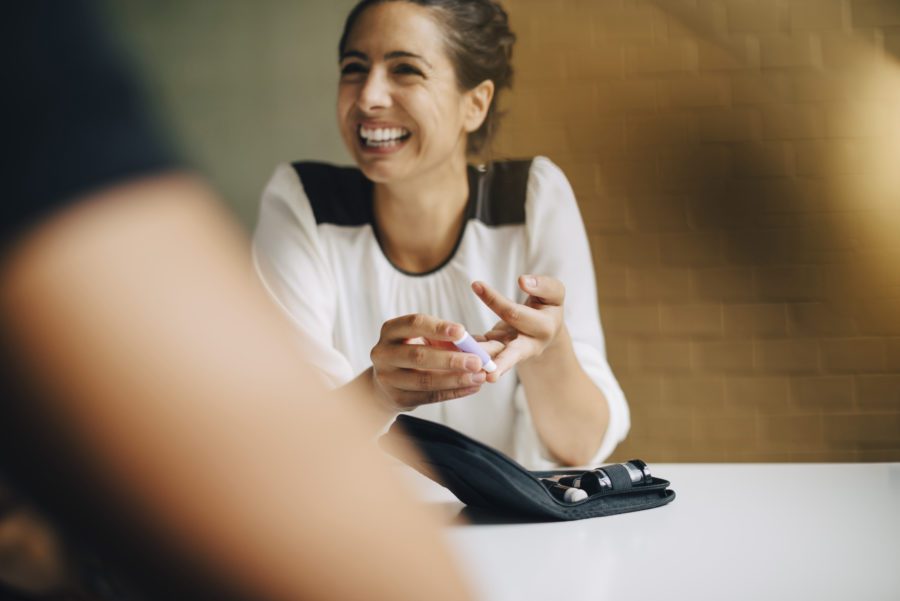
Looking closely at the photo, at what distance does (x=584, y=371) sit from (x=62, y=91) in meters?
1.19

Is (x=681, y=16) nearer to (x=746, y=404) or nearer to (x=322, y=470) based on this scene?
(x=746, y=404)

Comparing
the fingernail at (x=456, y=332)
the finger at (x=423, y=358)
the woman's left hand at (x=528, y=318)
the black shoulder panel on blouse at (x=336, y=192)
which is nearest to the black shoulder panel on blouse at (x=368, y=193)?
the black shoulder panel on blouse at (x=336, y=192)

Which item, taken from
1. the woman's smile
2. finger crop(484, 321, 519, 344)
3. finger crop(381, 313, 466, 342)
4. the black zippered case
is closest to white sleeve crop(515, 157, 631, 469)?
the woman's smile

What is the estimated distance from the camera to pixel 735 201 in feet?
5.22

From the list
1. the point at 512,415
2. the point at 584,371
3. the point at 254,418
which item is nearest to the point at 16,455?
the point at 254,418

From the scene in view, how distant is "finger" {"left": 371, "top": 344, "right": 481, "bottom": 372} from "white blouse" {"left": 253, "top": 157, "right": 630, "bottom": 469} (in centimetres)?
51

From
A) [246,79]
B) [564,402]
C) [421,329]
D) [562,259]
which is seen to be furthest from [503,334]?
[246,79]

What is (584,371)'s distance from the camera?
1363mm

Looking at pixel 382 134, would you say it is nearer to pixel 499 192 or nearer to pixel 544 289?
pixel 499 192

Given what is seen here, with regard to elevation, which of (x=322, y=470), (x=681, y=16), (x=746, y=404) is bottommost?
(x=746, y=404)

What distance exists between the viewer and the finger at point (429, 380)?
957 mm

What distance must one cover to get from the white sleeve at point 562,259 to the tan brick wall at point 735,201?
4 centimetres

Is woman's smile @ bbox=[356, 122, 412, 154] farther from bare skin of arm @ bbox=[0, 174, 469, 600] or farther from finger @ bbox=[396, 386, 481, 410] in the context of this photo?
bare skin of arm @ bbox=[0, 174, 469, 600]

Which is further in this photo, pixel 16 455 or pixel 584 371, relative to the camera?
pixel 584 371
